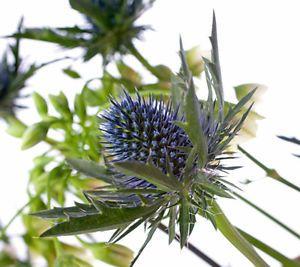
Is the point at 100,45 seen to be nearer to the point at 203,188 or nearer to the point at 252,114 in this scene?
the point at 252,114

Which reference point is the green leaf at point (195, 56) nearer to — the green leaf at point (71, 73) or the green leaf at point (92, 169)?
the green leaf at point (71, 73)

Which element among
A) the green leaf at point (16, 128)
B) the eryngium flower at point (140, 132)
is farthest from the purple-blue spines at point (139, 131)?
the green leaf at point (16, 128)

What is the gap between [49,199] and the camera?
0.82 m

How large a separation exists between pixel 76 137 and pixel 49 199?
127mm

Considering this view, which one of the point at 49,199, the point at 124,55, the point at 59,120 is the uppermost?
the point at 124,55

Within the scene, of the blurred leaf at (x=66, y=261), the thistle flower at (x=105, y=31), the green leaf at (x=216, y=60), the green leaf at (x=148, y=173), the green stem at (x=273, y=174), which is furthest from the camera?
the thistle flower at (x=105, y=31)

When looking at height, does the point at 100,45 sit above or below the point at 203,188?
above

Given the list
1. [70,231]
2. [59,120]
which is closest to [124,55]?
[59,120]

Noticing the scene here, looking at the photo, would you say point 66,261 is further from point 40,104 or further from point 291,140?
point 291,140

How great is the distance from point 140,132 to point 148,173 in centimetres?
20

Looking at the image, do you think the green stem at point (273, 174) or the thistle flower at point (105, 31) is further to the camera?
the thistle flower at point (105, 31)

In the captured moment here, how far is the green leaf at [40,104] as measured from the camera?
2.90 feet

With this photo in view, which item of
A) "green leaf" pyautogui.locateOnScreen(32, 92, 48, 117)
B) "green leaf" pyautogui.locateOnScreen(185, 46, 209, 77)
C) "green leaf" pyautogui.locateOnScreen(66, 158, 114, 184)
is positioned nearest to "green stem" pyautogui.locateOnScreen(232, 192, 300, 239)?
"green leaf" pyautogui.locateOnScreen(66, 158, 114, 184)

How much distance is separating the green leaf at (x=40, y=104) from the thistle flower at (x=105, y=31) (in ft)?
0.31
